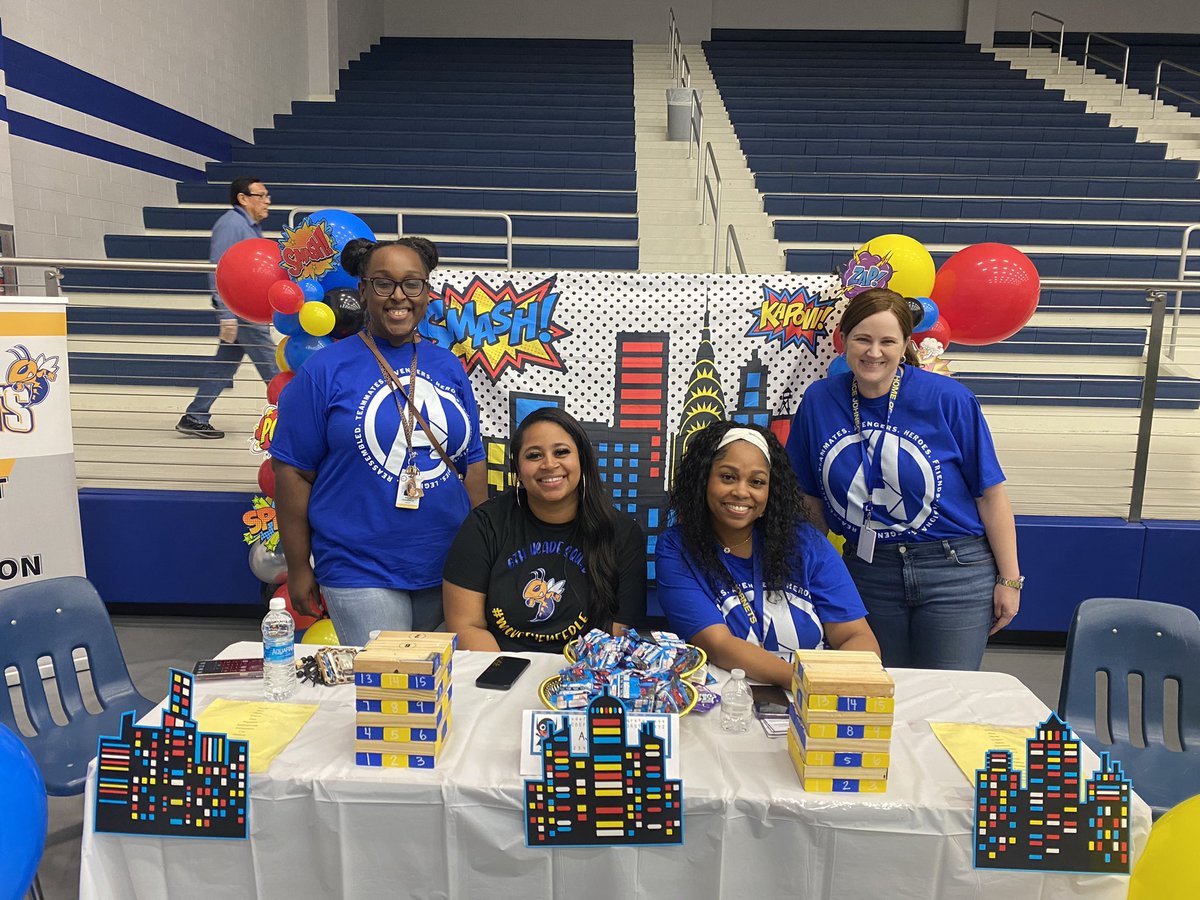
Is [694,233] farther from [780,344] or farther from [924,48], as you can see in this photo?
[924,48]

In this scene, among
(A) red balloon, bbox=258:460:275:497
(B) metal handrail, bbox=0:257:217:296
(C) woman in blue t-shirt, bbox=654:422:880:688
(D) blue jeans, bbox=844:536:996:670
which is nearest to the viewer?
(C) woman in blue t-shirt, bbox=654:422:880:688

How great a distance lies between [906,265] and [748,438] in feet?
3.19

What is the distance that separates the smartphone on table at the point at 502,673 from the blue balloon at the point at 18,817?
0.79 metres

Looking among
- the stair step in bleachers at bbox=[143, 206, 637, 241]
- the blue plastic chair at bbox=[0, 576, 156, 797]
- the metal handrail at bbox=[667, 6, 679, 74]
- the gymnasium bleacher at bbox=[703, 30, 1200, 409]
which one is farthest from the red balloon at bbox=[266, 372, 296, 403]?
the metal handrail at bbox=[667, 6, 679, 74]

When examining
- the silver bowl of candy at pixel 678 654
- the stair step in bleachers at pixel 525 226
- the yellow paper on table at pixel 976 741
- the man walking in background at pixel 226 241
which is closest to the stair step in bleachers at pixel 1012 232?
the stair step in bleachers at pixel 525 226

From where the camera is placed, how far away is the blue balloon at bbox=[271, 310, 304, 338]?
2.79 metres

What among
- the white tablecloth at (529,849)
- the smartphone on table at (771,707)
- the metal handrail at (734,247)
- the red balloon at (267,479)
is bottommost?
the white tablecloth at (529,849)

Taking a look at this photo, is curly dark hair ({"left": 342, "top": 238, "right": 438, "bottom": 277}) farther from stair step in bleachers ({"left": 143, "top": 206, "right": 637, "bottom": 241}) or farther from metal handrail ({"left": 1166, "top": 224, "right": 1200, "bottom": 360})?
stair step in bleachers ({"left": 143, "top": 206, "right": 637, "bottom": 241})

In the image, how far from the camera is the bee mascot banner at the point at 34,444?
10.3 feet

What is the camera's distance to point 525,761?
154cm

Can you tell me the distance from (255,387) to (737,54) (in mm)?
10257

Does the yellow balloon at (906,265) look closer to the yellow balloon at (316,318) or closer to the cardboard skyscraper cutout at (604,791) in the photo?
the yellow balloon at (316,318)

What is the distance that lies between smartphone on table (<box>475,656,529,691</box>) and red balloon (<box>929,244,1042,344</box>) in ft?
5.96

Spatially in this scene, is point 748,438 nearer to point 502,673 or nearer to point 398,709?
point 502,673
